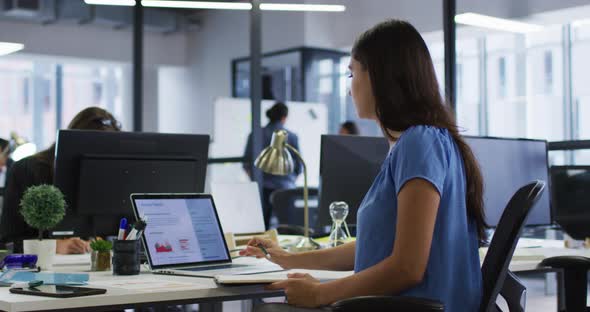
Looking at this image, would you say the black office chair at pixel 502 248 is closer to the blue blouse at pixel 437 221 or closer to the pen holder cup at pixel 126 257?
the blue blouse at pixel 437 221

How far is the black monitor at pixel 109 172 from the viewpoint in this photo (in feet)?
8.45

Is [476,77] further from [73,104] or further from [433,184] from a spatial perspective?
[433,184]

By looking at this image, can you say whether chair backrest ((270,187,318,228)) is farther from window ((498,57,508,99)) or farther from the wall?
window ((498,57,508,99))

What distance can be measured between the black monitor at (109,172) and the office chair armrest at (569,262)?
4.14 feet


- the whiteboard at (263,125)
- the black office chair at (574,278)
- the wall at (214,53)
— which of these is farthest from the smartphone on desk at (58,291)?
the wall at (214,53)

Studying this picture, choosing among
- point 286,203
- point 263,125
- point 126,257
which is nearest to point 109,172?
point 126,257

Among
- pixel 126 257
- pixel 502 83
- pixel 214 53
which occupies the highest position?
pixel 214 53

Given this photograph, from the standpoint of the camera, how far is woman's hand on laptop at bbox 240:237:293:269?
2.16 metres

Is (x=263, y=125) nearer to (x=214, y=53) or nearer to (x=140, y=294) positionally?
(x=214, y=53)

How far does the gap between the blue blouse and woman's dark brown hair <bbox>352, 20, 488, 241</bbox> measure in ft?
0.12

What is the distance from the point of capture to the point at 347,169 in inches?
122

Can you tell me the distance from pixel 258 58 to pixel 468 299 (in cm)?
420

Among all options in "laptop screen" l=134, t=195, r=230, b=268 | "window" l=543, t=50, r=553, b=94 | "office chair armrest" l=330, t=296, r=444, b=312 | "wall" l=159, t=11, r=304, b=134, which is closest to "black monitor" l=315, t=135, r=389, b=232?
"laptop screen" l=134, t=195, r=230, b=268

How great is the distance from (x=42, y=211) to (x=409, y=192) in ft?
4.03
